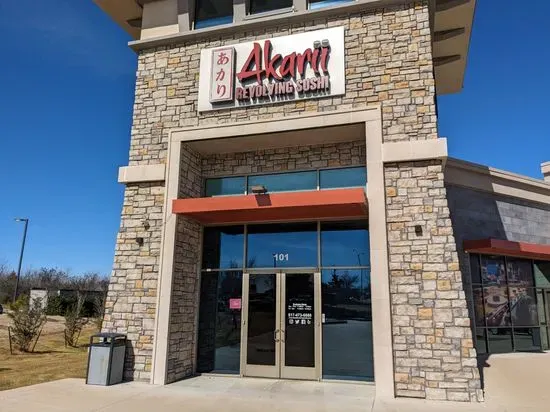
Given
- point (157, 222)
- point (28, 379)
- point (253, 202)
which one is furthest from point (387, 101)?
point (28, 379)

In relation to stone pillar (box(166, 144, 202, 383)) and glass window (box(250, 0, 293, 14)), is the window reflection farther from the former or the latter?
glass window (box(250, 0, 293, 14))

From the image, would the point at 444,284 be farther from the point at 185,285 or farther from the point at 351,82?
the point at 185,285

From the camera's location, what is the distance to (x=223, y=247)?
10711 millimetres

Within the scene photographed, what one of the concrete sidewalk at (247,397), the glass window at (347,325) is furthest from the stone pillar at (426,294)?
the glass window at (347,325)

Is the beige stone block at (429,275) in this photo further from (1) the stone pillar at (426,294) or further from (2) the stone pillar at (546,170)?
(2) the stone pillar at (546,170)

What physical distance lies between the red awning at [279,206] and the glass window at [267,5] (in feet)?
16.1

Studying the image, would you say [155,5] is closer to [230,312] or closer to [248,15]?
[248,15]

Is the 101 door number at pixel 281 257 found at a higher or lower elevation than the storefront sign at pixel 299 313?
higher

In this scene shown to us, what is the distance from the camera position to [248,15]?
10562mm

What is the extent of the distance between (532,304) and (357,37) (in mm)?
10202

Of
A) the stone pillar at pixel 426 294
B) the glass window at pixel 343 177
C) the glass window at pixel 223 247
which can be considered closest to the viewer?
the stone pillar at pixel 426 294

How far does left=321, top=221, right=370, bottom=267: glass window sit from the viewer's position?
962 centimetres

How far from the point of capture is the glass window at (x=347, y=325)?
9.13 meters

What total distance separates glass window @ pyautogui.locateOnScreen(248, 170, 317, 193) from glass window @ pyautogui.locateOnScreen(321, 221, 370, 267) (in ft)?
3.72
